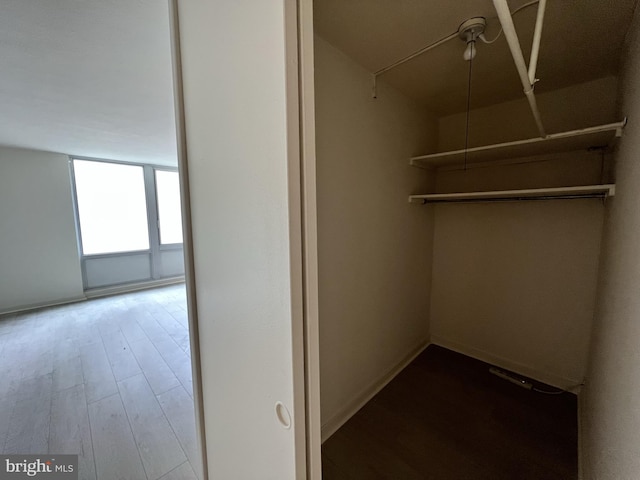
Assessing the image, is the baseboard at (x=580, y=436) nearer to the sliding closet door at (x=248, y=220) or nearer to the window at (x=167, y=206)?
the sliding closet door at (x=248, y=220)

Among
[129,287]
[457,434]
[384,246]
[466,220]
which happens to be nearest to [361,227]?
[384,246]

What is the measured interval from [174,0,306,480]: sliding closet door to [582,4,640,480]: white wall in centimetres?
105

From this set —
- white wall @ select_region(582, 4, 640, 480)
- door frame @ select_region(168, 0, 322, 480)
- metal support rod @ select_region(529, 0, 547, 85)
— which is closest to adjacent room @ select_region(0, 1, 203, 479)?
door frame @ select_region(168, 0, 322, 480)

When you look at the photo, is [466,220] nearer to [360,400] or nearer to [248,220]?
[360,400]

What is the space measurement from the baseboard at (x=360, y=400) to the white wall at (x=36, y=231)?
5140 millimetres

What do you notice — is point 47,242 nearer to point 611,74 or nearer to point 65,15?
point 65,15

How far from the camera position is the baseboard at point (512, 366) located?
2.06 meters

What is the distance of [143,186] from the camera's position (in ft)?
16.6

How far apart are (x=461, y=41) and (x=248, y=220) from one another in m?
1.75

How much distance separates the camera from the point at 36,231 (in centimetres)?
399

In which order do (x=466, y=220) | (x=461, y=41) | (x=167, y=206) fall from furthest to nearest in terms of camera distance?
(x=167, y=206) < (x=466, y=220) < (x=461, y=41)

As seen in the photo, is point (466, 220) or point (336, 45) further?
point (466, 220)

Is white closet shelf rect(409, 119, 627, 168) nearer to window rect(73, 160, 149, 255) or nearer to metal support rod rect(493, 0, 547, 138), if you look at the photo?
metal support rod rect(493, 0, 547, 138)

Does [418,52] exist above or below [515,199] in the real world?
above
